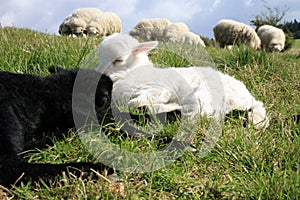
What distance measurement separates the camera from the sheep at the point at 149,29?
2072 cm

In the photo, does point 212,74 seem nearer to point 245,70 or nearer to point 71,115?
point 71,115

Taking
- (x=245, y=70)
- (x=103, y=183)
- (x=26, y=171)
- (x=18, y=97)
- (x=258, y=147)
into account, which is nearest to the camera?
(x=103, y=183)

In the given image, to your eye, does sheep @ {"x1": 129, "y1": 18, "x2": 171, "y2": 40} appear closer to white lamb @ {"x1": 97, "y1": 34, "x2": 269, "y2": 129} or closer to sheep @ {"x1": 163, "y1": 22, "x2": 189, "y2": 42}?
sheep @ {"x1": 163, "y1": 22, "x2": 189, "y2": 42}

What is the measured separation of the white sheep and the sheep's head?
59.8ft

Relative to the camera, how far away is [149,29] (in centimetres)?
2197

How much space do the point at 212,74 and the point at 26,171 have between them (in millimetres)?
2063

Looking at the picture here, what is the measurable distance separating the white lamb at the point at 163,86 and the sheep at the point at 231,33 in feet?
55.5

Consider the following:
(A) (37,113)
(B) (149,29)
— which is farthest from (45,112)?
(B) (149,29)

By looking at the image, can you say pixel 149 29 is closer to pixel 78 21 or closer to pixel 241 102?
pixel 78 21

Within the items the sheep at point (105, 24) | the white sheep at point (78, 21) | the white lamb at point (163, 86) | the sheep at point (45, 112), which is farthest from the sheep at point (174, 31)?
the sheep at point (45, 112)

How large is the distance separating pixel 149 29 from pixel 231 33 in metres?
4.65

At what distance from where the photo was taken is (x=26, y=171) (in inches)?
90.2

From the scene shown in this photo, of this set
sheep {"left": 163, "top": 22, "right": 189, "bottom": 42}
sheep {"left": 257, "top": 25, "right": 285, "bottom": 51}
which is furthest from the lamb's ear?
sheep {"left": 257, "top": 25, "right": 285, "bottom": 51}

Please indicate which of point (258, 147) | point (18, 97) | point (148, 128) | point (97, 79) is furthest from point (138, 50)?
point (258, 147)
